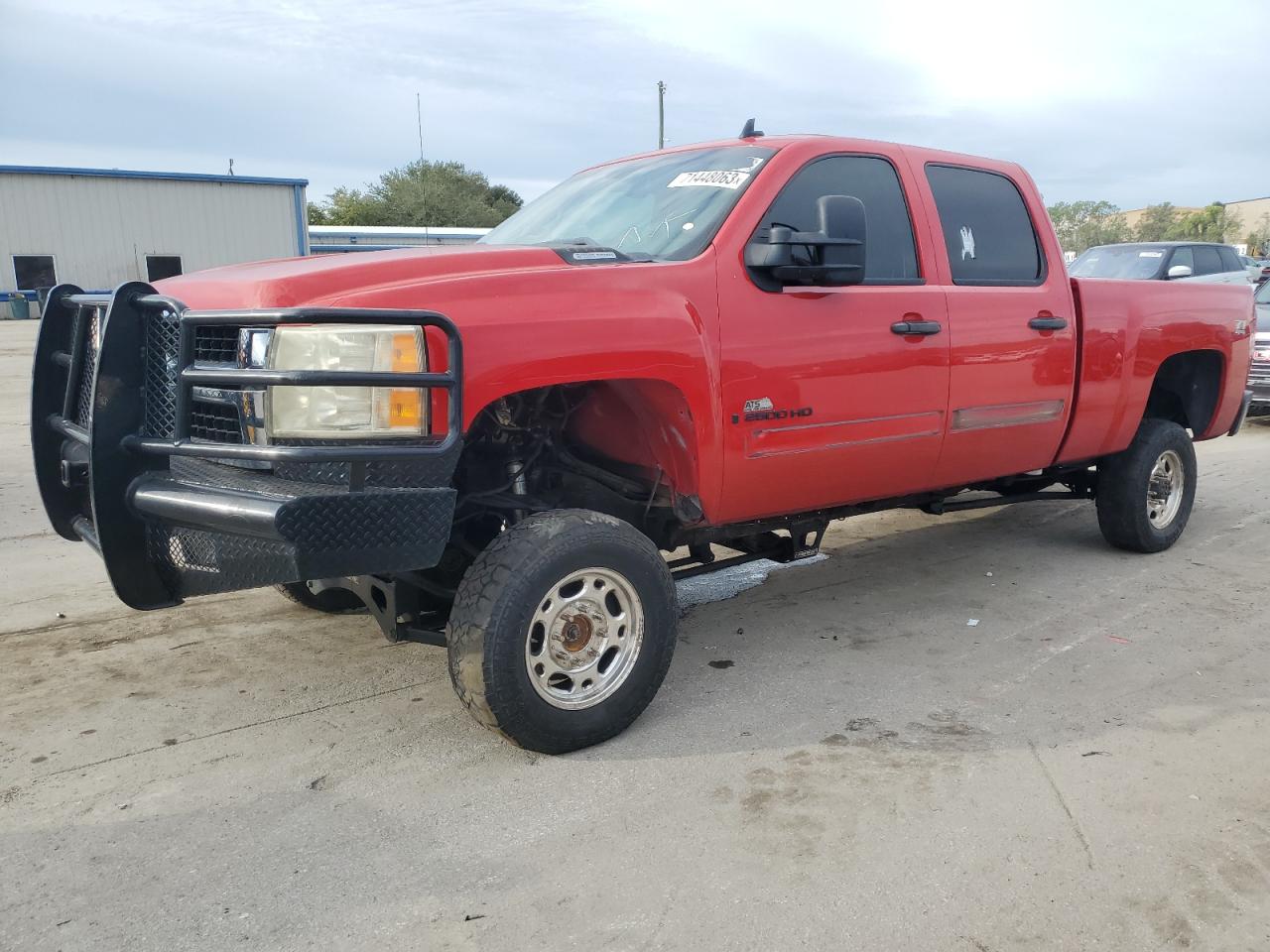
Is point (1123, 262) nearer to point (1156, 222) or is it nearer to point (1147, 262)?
point (1147, 262)

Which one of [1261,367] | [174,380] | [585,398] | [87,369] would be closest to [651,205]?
[585,398]

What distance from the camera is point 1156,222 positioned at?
2847 inches

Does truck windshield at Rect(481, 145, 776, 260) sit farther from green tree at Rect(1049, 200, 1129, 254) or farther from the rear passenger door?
green tree at Rect(1049, 200, 1129, 254)

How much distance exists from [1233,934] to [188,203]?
1432 inches

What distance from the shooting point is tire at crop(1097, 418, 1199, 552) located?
5488 mm

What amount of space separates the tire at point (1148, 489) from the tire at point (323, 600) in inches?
156

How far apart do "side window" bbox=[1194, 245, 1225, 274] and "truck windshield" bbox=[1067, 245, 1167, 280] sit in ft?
4.01

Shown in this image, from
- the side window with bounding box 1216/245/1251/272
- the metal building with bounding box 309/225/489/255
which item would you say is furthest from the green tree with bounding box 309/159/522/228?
the side window with bounding box 1216/245/1251/272

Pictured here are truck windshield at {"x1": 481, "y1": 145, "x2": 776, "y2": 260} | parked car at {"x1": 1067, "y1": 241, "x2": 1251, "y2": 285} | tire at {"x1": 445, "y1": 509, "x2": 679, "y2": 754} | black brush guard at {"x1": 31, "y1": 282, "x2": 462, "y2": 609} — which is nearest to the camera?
black brush guard at {"x1": 31, "y1": 282, "x2": 462, "y2": 609}

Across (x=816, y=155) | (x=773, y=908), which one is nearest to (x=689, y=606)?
(x=816, y=155)

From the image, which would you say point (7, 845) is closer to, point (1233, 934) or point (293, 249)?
point (1233, 934)

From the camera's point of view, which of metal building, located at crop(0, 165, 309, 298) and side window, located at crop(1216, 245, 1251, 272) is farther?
metal building, located at crop(0, 165, 309, 298)

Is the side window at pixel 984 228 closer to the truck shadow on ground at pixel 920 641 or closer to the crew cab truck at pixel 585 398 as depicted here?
the crew cab truck at pixel 585 398

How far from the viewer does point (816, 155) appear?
3986 millimetres
